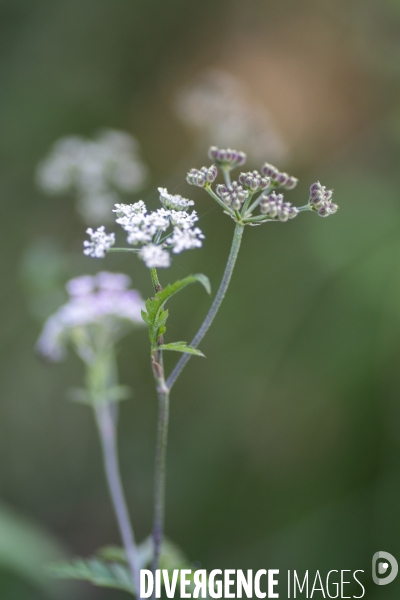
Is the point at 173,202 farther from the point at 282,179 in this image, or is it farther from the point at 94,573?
the point at 94,573

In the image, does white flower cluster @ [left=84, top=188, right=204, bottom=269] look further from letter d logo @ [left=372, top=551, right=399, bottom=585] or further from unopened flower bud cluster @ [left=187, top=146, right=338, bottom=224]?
letter d logo @ [left=372, top=551, right=399, bottom=585]

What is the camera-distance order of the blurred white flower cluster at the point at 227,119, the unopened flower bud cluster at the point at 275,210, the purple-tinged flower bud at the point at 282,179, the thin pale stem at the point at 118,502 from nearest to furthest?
the unopened flower bud cluster at the point at 275,210
the purple-tinged flower bud at the point at 282,179
the thin pale stem at the point at 118,502
the blurred white flower cluster at the point at 227,119

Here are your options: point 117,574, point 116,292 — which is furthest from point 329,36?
point 117,574

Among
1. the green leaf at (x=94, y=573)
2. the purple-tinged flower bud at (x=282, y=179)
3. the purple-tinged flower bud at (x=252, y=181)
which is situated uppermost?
the purple-tinged flower bud at (x=282, y=179)

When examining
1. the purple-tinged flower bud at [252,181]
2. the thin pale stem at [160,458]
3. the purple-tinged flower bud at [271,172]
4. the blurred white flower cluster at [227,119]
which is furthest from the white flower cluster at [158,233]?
the blurred white flower cluster at [227,119]

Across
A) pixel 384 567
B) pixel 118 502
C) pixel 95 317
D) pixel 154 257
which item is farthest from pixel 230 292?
pixel 154 257

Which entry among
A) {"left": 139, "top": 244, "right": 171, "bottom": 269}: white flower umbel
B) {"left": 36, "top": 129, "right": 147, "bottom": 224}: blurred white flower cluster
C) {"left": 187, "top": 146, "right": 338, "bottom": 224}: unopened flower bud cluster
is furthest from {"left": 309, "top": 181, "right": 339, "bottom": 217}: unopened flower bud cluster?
{"left": 36, "top": 129, "right": 147, "bottom": 224}: blurred white flower cluster

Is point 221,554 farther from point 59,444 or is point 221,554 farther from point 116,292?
point 116,292

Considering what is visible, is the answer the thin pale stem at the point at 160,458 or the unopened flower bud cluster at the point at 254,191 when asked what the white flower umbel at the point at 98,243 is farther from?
the thin pale stem at the point at 160,458
